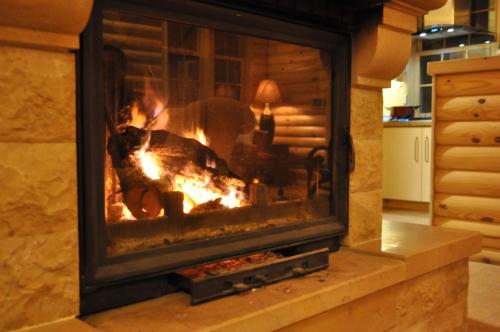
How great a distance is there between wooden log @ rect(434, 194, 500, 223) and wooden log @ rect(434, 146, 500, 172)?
0.20 meters

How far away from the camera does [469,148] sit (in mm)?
3430

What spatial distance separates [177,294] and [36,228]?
1.43 ft

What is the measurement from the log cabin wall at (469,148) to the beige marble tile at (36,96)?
2.91 metres

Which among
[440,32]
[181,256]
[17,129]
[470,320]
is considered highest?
[440,32]

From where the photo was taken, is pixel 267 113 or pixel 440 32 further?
pixel 440 32

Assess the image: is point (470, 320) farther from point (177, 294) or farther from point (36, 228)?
point (36, 228)

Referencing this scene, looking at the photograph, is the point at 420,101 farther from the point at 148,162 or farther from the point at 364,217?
the point at 148,162

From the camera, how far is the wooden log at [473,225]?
3293mm

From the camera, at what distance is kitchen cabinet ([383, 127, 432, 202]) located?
513 centimetres

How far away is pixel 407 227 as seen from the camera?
7.57ft

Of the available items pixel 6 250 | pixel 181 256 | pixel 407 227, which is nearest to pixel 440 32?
pixel 407 227

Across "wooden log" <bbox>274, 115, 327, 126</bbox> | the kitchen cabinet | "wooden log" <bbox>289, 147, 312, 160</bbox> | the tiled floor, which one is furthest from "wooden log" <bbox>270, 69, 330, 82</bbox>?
the kitchen cabinet

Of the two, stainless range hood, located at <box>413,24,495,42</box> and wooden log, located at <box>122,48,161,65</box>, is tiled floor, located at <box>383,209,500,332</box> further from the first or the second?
stainless range hood, located at <box>413,24,495,42</box>

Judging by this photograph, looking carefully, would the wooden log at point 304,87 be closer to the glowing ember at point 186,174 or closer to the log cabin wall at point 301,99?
the log cabin wall at point 301,99
